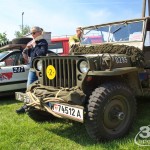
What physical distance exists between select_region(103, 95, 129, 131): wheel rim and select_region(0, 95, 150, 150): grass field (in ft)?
0.72

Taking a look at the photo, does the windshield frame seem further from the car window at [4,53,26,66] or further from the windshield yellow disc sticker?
the car window at [4,53,26,66]

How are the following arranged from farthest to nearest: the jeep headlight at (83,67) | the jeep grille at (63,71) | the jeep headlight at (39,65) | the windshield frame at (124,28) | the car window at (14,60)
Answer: the car window at (14,60) → the windshield frame at (124,28) → the jeep headlight at (39,65) → the jeep grille at (63,71) → the jeep headlight at (83,67)

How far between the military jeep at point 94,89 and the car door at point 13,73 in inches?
106

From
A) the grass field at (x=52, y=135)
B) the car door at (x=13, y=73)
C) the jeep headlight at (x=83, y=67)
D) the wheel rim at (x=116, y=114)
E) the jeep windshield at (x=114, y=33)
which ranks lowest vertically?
the grass field at (x=52, y=135)

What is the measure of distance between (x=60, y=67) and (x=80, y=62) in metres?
0.42

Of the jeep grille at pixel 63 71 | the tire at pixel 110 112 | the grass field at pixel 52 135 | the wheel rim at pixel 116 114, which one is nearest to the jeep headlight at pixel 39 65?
the jeep grille at pixel 63 71

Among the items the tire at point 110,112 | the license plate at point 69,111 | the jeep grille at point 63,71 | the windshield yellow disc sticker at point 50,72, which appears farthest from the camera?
the windshield yellow disc sticker at point 50,72

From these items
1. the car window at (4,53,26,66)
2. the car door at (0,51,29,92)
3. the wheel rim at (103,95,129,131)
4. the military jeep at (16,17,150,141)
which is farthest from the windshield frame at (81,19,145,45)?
the car window at (4,53,26,66)

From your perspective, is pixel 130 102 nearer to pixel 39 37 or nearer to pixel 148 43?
pixel 148 43

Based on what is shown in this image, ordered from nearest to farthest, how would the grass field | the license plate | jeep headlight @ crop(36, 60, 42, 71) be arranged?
the license plate < the grass field < jeep headlight @ crop(36, 60, 42, 71)

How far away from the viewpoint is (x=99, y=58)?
463 centimetres

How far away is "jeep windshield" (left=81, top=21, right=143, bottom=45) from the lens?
233 inches
